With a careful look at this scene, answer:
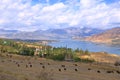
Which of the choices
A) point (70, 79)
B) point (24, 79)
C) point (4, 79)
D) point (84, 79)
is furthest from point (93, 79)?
point (4, 79)

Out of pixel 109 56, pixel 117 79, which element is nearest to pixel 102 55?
pixel 109 56

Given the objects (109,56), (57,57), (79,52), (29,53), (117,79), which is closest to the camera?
(117,79)

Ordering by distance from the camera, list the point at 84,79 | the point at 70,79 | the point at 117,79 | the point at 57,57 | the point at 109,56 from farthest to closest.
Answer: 1. the point at 109,56
2. the point at 57,57
3. the point at 117,79
4. the point at 84,79
5. the point at 70,79

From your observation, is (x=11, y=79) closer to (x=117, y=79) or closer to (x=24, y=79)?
(x=24, y=79)

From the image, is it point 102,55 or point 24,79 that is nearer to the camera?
point 24,79

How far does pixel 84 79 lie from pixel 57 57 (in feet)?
220

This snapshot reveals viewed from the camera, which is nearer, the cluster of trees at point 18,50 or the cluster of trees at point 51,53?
the cluster of trees at point 51,53

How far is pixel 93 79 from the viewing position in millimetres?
39688

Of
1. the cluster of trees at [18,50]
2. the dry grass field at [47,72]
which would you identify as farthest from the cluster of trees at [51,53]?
the dry grass field at [47,72]

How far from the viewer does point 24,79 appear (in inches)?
1001

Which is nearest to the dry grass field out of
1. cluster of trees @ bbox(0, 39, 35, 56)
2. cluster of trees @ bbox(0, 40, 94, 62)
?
cluster of trees @ bbox(0, 40, 94, 62)

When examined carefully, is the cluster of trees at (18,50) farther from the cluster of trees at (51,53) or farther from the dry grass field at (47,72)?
the dry grass field at (47,72)

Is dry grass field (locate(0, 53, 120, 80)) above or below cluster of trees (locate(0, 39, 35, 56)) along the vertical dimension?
below

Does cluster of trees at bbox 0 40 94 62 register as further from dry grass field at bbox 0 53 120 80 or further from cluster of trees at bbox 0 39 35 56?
dry grass field at bbox 0 53 120 80
